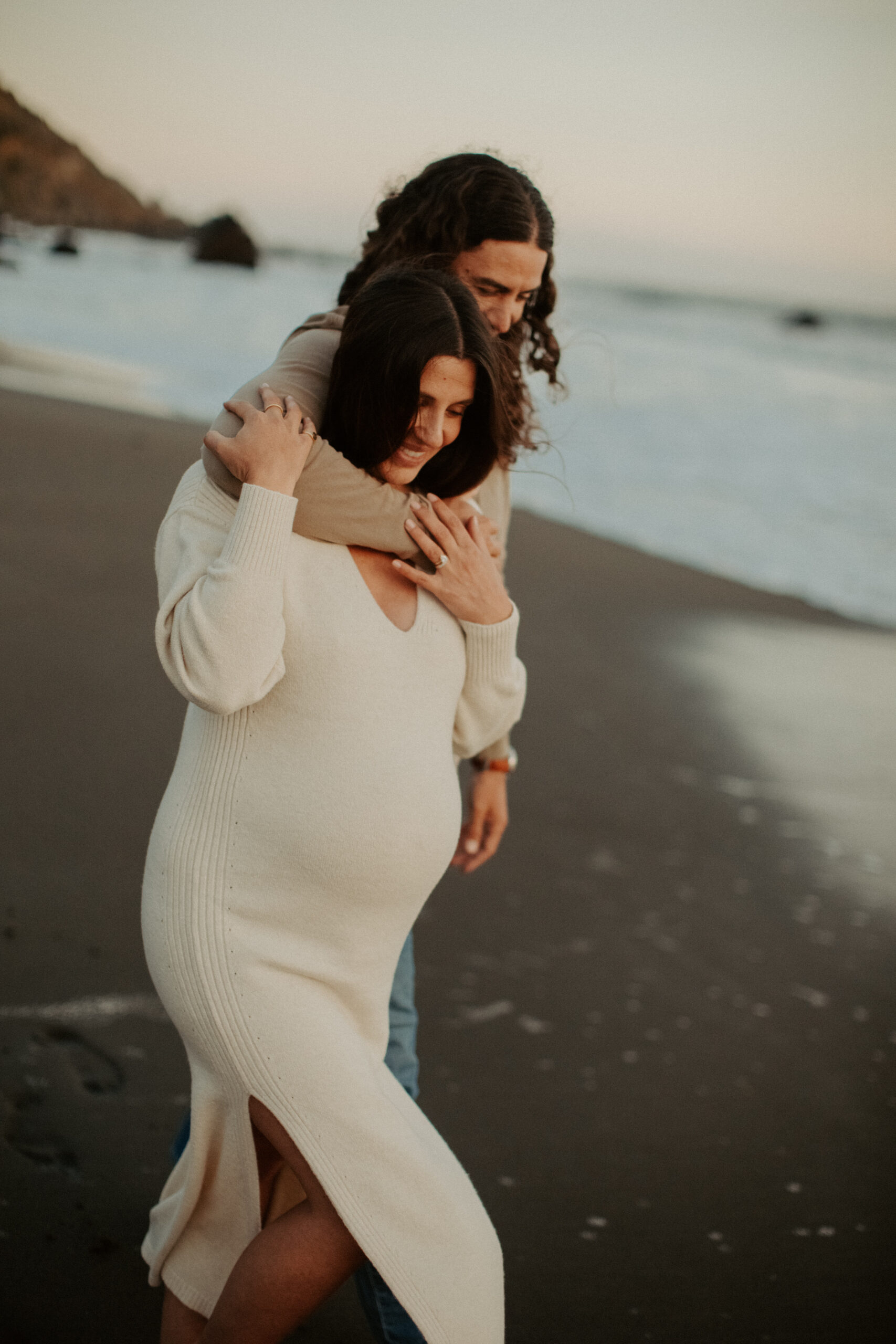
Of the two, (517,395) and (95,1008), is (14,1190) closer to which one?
(95,1008)

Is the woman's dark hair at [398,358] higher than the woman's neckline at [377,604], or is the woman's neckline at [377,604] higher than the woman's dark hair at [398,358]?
the woman's dark hair at [398,358]

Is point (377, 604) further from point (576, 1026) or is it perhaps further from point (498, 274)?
point (576, 1026)

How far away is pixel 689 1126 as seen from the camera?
2.87 metres

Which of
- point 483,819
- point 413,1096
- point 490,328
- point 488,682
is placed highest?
point 490,328

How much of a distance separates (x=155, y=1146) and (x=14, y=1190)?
312 millimetres

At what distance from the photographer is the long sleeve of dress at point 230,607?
4.87 feet

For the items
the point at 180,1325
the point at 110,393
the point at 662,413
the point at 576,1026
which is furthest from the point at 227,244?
the point at 180,1325

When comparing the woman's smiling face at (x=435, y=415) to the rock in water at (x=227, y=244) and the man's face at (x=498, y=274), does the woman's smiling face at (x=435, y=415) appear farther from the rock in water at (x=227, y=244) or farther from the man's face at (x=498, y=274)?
the rock in water at (x=227, y=244)

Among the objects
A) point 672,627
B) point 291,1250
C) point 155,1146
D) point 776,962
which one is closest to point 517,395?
point 291,1250

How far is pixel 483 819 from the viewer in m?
2.39

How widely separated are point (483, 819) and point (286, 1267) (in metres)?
1.02

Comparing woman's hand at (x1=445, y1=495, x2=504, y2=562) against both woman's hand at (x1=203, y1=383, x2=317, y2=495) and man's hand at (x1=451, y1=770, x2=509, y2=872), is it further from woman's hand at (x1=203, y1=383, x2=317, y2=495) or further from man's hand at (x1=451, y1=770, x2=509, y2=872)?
man's hand at (x1=451, y1=770, x2=509, y2=872)

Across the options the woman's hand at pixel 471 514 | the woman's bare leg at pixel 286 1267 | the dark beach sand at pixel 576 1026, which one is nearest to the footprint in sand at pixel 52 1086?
the dark beach sand at pixel 576 1026

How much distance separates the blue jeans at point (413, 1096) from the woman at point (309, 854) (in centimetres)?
20
